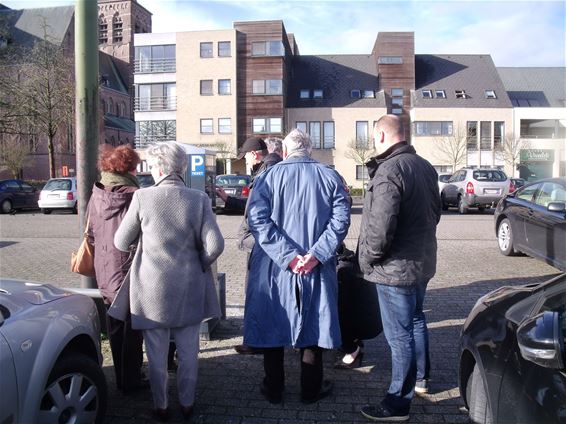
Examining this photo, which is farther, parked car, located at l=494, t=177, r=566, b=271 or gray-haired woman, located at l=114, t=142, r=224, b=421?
parked car, located at l=494, t=177, r=566, b=271

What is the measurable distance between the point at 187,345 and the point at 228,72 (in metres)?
46.7

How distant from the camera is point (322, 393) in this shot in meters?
3.97

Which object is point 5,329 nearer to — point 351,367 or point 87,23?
point 351,367

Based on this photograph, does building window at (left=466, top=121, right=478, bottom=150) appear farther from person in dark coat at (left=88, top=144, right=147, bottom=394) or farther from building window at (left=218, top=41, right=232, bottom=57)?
person in dark coat at (left=88, top=144, right=147, bottom=394)

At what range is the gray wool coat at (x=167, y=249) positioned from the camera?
345 cm

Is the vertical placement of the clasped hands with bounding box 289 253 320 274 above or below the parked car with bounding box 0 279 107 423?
above

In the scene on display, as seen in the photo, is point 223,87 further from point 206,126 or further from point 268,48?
point 268,48

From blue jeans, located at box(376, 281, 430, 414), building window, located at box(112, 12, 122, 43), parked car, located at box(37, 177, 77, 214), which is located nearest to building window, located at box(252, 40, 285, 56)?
parked car, located at box(37, 177, 77, 214)

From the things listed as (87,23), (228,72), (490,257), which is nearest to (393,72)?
(228,72)

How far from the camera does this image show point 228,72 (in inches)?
1897

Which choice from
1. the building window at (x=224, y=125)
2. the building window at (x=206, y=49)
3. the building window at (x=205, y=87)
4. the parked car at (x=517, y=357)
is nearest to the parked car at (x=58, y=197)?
the parked car at (x=517, y=357)

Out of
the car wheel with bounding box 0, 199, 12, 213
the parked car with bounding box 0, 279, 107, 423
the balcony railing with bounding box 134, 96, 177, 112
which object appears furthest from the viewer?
the balcony railing with bounding box 134, 96, 177, 112

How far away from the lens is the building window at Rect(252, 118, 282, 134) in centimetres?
4850

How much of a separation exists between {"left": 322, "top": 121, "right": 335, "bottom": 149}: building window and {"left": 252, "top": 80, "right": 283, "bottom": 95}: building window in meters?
5.38
